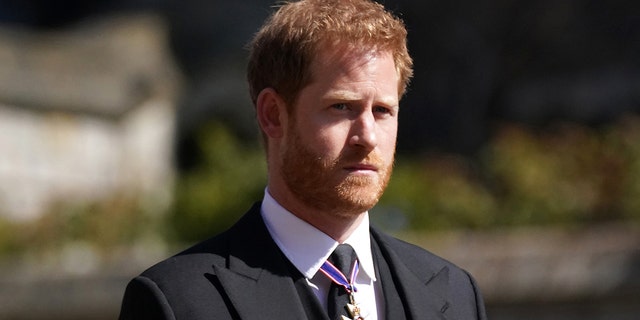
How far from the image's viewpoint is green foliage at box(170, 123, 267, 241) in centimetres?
1154

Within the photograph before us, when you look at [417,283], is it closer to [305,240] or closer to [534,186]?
[305,240]

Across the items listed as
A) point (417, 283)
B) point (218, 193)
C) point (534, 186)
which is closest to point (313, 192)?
point (417, 283)

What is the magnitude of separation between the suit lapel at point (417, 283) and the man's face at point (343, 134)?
11.7 inches

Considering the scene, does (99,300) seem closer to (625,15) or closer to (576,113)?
(576,113)

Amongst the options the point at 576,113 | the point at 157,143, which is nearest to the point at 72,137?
the point at 157,143

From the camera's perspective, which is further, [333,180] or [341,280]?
[341,280]

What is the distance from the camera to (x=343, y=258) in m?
3.82

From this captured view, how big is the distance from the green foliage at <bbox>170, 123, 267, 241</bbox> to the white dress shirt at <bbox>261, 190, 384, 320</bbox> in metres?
7.44

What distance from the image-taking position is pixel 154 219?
11.7 metres

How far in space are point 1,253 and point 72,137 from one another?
2673 millimetres

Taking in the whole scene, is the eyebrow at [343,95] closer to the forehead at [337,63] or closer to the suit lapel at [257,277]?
the forehead at [337,63]

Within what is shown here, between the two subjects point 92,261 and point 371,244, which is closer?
point 371,244

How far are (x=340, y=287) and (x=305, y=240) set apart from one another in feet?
0.46

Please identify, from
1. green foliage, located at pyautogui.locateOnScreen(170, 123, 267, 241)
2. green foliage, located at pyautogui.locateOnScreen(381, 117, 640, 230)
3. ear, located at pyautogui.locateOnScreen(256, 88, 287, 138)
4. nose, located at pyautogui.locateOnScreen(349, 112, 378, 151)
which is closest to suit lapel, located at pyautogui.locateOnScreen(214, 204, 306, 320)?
ear, located at pyautogui.locateOnScreen(256, 88, 287, 138)
